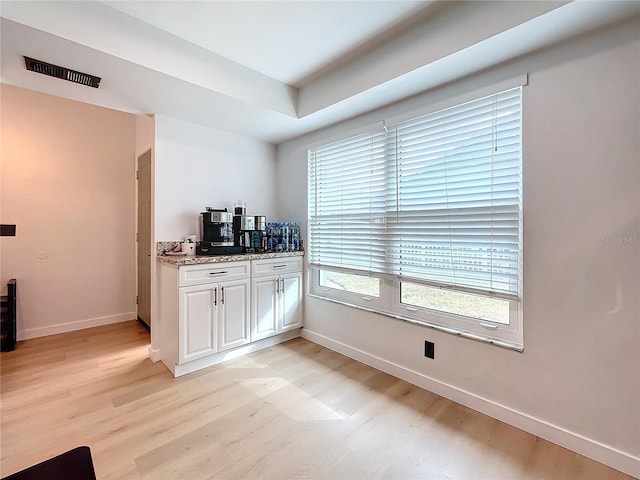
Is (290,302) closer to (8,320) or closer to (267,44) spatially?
(267,44)

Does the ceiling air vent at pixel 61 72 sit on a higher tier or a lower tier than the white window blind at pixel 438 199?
higher

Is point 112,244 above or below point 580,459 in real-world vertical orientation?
above

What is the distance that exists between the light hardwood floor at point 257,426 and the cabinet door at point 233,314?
243 mm

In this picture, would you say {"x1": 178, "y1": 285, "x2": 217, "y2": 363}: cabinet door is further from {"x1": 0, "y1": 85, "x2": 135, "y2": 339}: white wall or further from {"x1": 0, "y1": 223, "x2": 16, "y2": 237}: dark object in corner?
{"x1": 0, "y1": 223, "x2": 16, "y2": 237}: dark object in corner

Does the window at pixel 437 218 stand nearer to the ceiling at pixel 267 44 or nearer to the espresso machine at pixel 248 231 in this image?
the ceiling at pixel 267 44

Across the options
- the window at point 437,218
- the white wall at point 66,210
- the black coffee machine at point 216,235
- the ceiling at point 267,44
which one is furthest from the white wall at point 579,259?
the white wall at point 66,210

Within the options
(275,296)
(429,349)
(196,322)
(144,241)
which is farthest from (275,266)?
(144,241)

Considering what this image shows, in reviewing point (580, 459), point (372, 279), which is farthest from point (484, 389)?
point (372, 279)

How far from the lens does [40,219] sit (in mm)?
3271

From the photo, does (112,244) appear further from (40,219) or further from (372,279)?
(372,279)

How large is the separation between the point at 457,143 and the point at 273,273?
2.01 meters

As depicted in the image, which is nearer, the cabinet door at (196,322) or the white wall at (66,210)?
the cabinet door at (196,322)

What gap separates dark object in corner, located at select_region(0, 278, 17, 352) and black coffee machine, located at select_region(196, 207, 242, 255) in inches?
76.3

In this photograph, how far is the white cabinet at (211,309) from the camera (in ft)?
7.86
